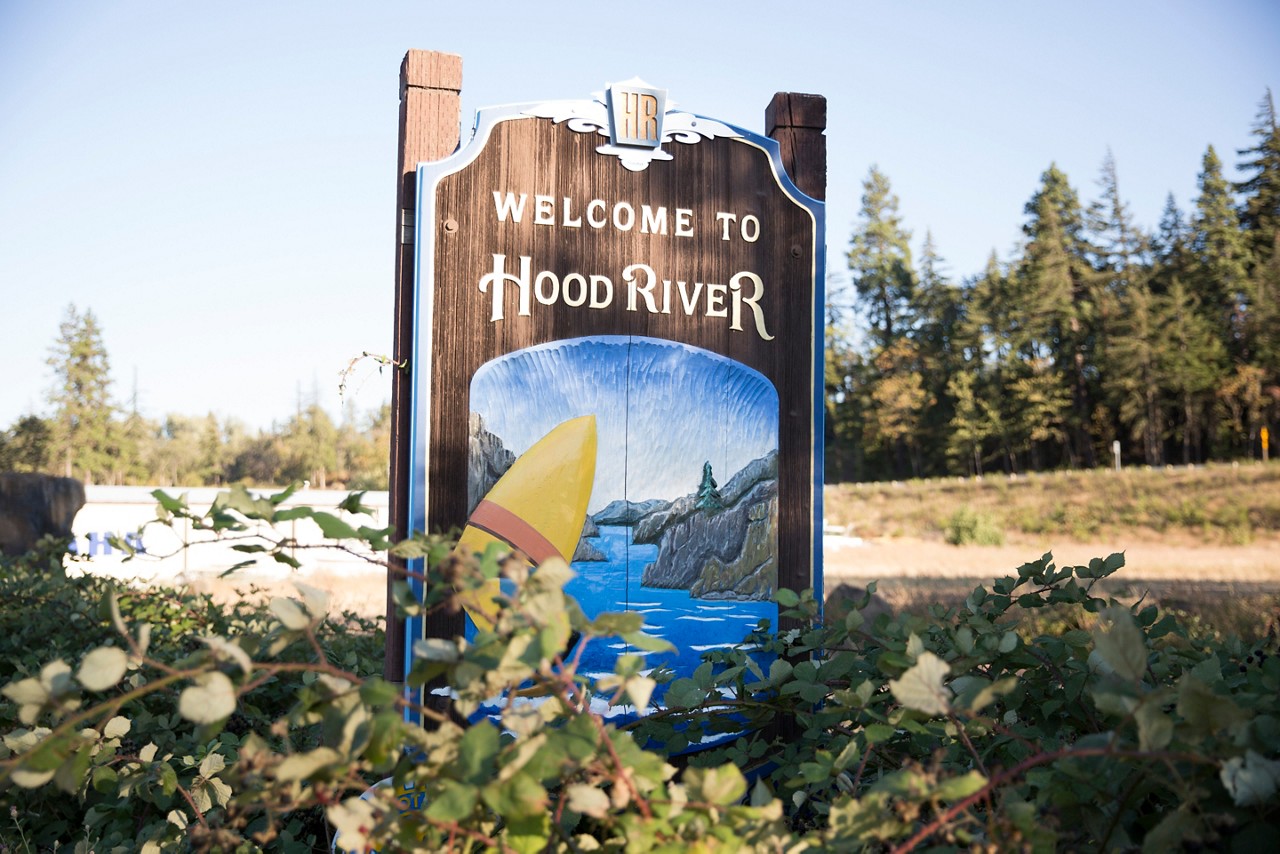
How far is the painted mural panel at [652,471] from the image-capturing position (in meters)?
3.20

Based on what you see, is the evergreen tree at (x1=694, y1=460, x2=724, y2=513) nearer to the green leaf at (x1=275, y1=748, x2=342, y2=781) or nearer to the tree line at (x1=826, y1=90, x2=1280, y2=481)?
the green leaf at (x1=275, y1=748, x2=342, y2=781)

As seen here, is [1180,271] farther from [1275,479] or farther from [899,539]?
[899,539]

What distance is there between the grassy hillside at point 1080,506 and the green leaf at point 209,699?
95.9 ft

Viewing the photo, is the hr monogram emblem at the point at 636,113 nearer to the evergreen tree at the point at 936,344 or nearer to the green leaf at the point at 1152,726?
the green leaf at the point at 1152,726

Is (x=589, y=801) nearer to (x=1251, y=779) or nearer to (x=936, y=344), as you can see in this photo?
(x=1251, y=779)

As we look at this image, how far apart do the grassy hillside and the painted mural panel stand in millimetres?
26829

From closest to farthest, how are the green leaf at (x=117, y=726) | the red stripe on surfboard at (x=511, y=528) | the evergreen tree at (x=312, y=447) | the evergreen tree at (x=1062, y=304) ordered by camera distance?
1. the green leaf at (x=117, y=726)
2. the red stripe on surfboard at (x=511, y=528)
3. the evergreen tree at (x=1062, y=304)
4. the evergreen tree at (x=312, y=447)

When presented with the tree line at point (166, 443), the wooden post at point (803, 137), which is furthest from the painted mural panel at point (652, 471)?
the tree line at point (166, 443)

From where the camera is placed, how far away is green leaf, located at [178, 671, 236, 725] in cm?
110

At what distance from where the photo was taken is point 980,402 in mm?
47469

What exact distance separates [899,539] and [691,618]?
92.5ft

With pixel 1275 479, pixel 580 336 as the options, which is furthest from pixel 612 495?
pixel 1275 479

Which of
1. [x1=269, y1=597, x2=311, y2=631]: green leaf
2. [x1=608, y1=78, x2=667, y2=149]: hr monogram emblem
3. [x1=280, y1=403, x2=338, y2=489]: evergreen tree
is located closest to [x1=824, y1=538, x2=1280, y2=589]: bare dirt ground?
[x1=608, y1=78, x2=667, y2=149]: hr monogram emblem

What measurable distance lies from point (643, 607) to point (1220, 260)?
48117 millimetres
